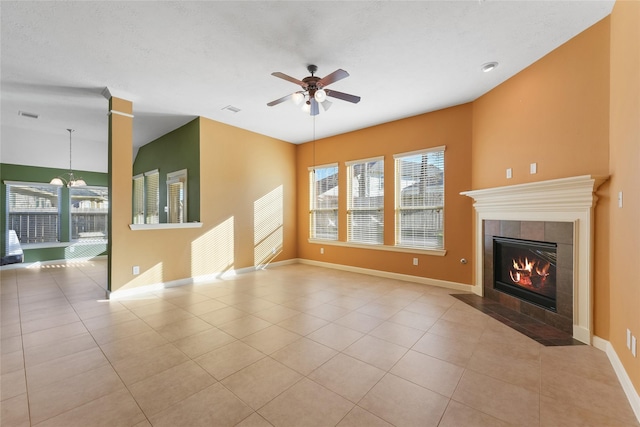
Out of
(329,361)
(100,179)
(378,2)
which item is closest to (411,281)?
(329,361)

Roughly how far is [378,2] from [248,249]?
4.96m

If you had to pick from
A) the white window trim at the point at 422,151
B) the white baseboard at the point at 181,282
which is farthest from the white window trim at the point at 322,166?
the white baseboard at the point at 181,282

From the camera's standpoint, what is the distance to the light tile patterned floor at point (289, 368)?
67.3 inches

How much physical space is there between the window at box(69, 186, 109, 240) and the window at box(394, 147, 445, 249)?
328 inches

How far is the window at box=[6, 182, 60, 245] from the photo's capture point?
634 centimetres

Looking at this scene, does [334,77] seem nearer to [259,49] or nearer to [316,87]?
[316,87]

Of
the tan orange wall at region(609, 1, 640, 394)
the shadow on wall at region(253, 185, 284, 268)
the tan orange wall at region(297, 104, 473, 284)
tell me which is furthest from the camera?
the shadow on wall at region(253, 185, 284, 268)

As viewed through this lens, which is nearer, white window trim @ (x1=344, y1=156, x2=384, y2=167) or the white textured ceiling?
the white textured ceiling

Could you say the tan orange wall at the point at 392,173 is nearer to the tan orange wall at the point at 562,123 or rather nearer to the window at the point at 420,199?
the window at the point at 420,199

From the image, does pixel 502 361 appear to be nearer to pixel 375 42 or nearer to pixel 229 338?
pixel 229 338

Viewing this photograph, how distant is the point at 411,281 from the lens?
4.99 meters

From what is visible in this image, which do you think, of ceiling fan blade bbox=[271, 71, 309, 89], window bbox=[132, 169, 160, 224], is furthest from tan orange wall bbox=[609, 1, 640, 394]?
window bbox=[132, 169, 160, 224]

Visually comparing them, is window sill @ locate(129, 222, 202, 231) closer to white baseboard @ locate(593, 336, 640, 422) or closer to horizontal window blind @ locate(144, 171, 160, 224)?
horizontal window blind @ locate(144, 171, 160, 224)

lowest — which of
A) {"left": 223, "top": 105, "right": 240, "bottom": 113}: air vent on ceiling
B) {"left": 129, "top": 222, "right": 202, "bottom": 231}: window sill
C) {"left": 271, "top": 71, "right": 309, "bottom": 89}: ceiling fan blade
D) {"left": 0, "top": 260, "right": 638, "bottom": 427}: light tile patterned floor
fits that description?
{"left": 0, "top": 260, "right": 638, "bottom": 427}: light tile patterned floor
